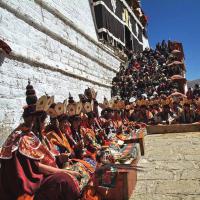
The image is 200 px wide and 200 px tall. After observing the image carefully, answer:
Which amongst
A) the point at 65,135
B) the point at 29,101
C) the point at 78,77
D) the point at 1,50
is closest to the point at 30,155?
the point at 29,101

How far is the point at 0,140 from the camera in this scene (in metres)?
7.52

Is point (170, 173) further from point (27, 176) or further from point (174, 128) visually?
point (174, 128)

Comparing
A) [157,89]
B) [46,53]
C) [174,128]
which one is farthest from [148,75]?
[46,53]

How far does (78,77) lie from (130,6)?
16.1 meters

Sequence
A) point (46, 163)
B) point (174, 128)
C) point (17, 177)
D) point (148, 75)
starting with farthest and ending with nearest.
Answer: point (148, 75) < point (174, 128) < point (46, 163) < point (17, 177)

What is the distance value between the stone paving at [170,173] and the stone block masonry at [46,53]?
3339mm

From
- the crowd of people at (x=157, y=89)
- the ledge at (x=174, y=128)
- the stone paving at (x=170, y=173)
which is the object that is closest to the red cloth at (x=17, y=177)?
the stone paving at (x=170, y=173)

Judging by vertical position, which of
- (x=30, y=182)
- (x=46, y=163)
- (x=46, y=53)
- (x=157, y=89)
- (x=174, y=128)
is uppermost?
(x=157, y=89)

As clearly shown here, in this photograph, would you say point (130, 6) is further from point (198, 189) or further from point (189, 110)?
point (198, 189)

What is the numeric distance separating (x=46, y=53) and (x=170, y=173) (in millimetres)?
5982

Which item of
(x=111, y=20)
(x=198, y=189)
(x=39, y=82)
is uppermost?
(x=111, y=20)

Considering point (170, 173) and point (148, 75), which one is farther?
point (148, 75)

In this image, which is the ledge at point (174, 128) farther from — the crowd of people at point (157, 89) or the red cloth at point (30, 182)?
the red cloth at point (30, 182)

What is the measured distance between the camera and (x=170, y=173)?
630cm
